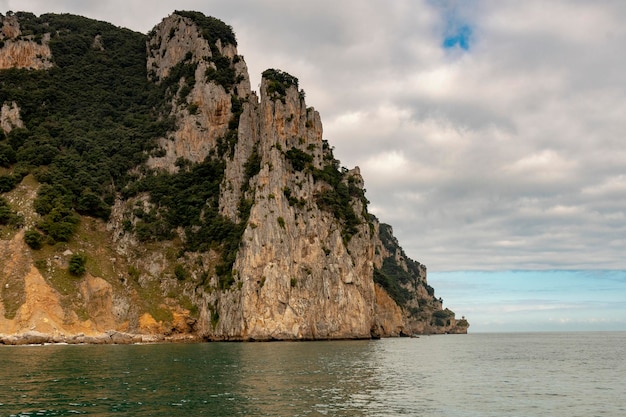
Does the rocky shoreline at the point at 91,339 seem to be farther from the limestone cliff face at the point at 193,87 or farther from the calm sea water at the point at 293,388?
the limestone cliff face at the point at 193,87

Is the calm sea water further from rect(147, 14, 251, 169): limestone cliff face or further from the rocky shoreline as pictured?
rect(147, 14, 251, 169): limestone cliff face

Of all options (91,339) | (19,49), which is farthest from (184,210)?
(19,49)

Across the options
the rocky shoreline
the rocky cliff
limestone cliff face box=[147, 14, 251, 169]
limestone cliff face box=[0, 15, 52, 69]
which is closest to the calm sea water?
the rocky shoreline

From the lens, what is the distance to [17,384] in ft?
135

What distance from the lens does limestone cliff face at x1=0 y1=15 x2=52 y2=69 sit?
158 meters

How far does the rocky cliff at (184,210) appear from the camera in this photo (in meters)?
113

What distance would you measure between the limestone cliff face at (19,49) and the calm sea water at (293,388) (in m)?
120

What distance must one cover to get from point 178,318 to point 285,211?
33.6 meters

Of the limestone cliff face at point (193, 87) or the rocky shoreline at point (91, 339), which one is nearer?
the rocky shoreline at point (91, 339)

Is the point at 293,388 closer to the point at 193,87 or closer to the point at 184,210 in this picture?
the point at 184,210

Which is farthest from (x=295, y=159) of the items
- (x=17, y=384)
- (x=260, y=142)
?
(x=17, y=384)

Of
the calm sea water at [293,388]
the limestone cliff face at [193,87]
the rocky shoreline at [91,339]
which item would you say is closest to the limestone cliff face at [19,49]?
the limestone cliff face at [193,87]

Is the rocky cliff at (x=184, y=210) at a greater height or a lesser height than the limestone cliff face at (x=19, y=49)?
lesser

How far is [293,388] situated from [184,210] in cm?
10315
